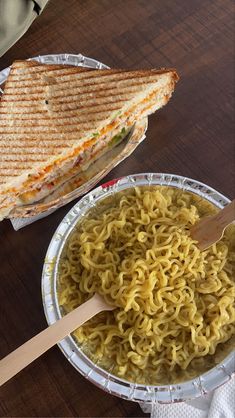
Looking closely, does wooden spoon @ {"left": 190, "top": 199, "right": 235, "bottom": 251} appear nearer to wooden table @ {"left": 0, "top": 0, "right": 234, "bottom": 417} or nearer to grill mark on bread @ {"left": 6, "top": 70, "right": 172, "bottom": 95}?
wooden table @ {"left": 0, "top": 0, "right": 234, "bottom": 417}

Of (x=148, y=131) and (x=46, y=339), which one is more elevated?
(x=148, y=131)

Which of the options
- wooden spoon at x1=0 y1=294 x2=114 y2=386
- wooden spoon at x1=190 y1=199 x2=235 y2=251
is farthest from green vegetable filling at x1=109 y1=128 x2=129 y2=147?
wooden spoon at x1=0 y1=294 x2=114 y2=386

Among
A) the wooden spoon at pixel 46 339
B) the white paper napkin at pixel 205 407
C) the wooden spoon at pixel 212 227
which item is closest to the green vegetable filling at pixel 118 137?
the wooden spoon at pixel 212 227

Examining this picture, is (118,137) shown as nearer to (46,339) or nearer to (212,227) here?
(212,227)

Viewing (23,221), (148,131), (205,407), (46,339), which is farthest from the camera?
(148,131)

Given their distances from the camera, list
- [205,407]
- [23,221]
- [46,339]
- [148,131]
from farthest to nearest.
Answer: [148,131], [23,221], [205,407], [46,339]

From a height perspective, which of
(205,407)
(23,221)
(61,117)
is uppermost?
(61,117)

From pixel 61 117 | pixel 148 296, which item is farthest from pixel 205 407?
pixel 61 117

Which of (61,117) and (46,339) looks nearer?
(46,339)
